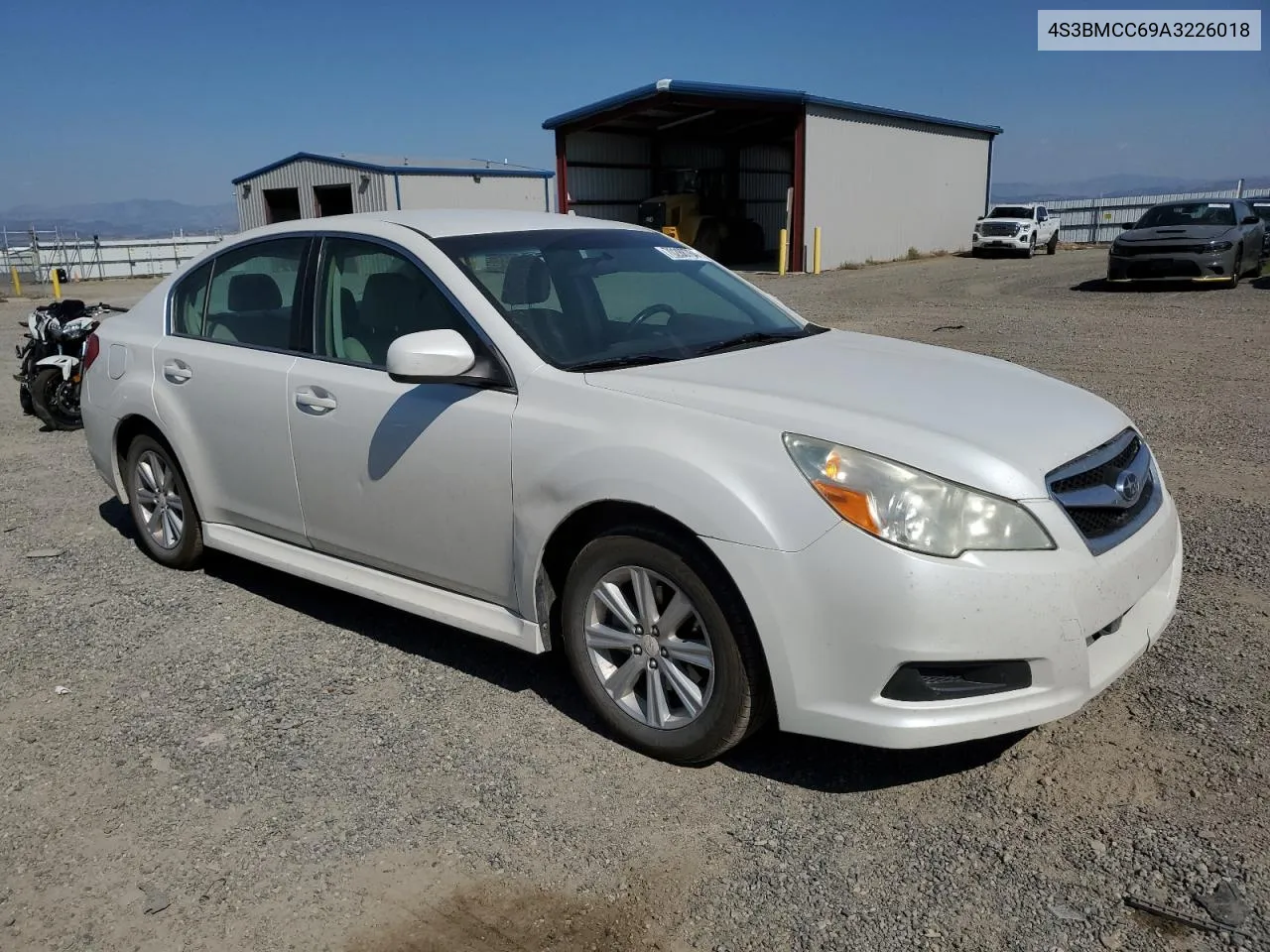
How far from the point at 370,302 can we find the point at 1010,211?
106ft

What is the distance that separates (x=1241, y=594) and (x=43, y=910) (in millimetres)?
4534

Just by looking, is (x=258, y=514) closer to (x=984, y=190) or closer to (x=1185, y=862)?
(x=1185, y=862)

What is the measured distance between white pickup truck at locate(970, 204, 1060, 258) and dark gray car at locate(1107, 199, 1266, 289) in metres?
12.0

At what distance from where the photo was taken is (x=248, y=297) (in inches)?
191

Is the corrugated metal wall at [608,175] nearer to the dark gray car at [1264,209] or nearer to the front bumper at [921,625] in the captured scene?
the dark gray car at [1264,209]

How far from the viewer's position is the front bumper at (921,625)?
283 centimetres

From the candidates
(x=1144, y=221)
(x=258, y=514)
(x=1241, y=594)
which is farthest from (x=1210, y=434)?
(x=1144, y=221)

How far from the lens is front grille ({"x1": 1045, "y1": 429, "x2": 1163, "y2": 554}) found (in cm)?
304

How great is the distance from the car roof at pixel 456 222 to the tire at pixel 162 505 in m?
1.24

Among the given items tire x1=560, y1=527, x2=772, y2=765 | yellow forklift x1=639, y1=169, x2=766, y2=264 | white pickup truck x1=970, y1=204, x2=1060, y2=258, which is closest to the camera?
tire x1=560, y1=527, x2=772, y2=765

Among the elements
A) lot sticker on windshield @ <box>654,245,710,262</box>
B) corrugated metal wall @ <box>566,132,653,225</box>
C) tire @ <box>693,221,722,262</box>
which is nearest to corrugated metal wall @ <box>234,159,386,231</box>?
corrugated metal wall @ <box>566,132,653,225</box>

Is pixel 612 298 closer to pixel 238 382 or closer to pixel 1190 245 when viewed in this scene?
pixel 238 382

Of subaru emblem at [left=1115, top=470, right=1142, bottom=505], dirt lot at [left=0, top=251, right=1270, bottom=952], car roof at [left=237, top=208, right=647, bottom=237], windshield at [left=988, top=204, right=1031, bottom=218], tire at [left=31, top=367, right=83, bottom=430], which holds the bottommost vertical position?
dirt lot at [left=0, top=251, right=1270, bottom=952]

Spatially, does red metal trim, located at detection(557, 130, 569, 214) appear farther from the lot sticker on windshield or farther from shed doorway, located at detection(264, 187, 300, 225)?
the lot sticker on windshield
